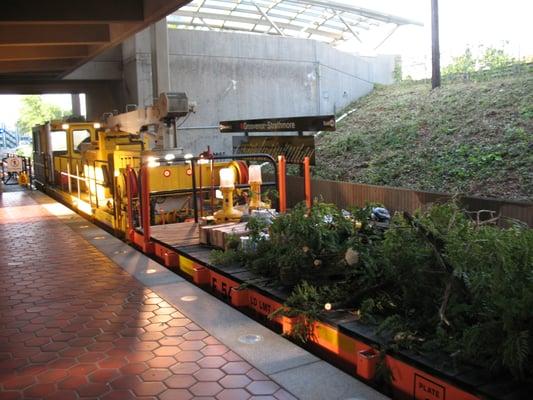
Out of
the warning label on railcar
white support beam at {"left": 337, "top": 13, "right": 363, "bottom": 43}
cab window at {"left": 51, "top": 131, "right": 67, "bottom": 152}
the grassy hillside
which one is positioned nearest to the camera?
the warning label on railcar

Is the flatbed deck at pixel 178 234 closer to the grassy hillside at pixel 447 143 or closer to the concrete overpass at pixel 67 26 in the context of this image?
the concrete overpass at pixel 67 26

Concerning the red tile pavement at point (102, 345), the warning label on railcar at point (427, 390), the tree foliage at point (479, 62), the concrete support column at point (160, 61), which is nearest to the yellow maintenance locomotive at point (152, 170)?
the red tile pavement at point (102, 345)

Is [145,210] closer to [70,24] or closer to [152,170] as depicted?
[152,170]

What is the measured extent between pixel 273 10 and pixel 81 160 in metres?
20.3

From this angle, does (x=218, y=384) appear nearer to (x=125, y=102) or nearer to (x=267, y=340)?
(x=267, y=340)

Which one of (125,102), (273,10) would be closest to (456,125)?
(125,102)

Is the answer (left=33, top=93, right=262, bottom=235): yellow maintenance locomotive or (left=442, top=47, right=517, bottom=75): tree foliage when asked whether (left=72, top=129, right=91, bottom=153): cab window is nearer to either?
(left=33, top=93, right=262, bottom=235): yellow maintenance locomotive

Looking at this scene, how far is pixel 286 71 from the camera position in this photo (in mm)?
23875

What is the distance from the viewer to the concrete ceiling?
10.3 metres

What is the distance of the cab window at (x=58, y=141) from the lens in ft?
65.0

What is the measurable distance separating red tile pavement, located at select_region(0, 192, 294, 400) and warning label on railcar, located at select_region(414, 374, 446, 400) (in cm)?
90

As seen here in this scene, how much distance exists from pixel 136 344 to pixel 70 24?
931 cm

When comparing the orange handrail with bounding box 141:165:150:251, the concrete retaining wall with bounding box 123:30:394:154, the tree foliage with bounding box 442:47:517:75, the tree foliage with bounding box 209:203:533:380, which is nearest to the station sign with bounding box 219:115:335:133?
the concrete retaining wall with bounding box 123:30:394:154

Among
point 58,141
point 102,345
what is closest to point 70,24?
point 58,141
